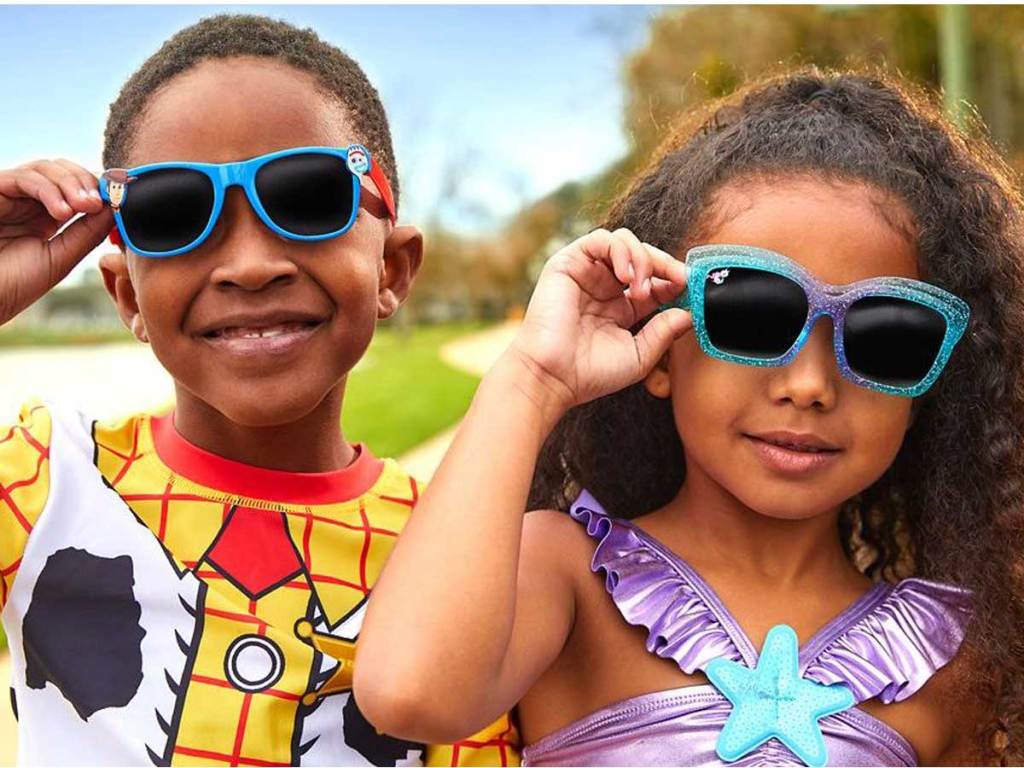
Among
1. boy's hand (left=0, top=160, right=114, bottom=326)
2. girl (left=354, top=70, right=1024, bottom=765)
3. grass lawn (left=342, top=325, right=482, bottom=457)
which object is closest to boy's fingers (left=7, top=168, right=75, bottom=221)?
boy's hand (left=0, top=160, right=114, bottom=326)

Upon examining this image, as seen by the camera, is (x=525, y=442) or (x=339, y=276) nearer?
(x=525, y=442)

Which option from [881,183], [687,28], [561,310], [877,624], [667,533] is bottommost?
[877,624]

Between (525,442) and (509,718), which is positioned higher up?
(525,442)

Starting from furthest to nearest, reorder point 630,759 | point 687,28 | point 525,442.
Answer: point 687,28 → point 630,759 → point 525,442

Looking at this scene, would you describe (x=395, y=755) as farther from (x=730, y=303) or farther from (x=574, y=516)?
(x=730, y=303)

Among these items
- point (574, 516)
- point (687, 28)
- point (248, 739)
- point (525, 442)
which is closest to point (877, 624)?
point (574, 516)

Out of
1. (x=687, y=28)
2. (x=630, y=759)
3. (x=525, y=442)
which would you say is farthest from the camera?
(x=687, y=28)

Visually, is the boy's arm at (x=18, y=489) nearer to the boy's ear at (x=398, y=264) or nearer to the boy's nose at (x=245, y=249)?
the boy's nose at (x=245, y=249)

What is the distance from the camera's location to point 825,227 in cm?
208

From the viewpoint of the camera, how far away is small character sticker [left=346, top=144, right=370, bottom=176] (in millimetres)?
2182

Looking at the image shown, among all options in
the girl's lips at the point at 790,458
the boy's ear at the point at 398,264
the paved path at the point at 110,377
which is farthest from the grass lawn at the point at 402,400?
the girl's lips at the point at 790,458

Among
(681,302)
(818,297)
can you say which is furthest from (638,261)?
(818,297)

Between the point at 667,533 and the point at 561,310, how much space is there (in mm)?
583

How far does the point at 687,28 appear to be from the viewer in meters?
17.7
